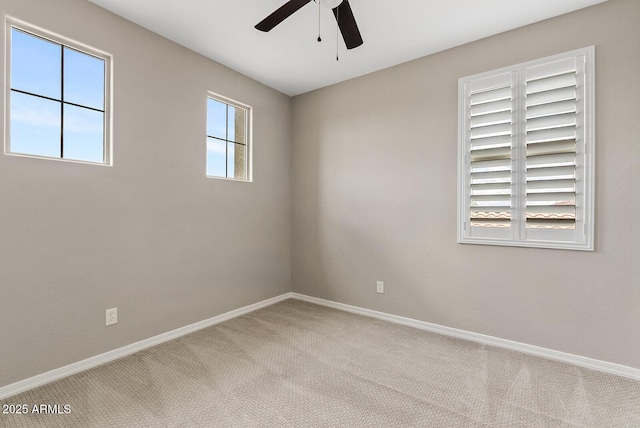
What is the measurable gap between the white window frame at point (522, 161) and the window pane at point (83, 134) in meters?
2.97

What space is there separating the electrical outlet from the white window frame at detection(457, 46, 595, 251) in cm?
293

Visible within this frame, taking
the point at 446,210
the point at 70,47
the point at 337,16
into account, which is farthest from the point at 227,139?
the point at 446,210

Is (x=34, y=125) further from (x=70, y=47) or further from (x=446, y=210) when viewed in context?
(x=446, y=210)

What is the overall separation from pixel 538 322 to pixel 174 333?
3.07m

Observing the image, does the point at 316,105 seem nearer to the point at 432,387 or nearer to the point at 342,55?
the point at 342,55

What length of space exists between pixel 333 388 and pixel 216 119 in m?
2.72

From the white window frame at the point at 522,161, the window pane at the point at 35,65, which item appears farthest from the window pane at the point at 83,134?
the white window frame at the point at 522,161

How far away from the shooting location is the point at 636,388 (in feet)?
6.72

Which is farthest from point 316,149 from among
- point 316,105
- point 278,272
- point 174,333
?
point 174,333

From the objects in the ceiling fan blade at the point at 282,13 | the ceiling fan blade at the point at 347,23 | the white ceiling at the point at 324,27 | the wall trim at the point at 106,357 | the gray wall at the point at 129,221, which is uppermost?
the white ceiling at the point at 324,27

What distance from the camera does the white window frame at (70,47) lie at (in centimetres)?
195

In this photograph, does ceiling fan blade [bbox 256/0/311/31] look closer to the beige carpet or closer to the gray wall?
the gray wall

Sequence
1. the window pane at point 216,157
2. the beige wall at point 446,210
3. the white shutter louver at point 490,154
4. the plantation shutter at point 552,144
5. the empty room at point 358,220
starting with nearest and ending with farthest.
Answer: the empty room at point 358,220
the beige wall at point 446,210
the plantation shutter at point 552,144
the white shutter louver at point 490,154
the window pane at point 216,157

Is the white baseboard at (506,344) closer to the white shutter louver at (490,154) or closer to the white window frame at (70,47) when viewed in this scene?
the white shutter louver at (490,154)
